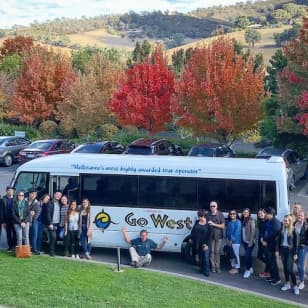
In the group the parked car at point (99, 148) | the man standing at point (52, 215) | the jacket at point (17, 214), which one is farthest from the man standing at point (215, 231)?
the parked car at point (99, 148)

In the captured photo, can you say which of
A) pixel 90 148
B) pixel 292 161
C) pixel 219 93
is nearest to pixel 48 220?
pixel 292 161

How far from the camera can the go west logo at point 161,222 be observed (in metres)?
14.2

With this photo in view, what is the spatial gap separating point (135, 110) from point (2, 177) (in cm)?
775

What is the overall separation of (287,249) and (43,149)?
20102 mm

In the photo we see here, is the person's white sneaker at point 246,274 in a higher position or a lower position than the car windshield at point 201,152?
lower

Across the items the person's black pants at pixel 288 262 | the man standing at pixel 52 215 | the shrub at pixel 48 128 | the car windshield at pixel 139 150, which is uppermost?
the man standing at pixel 52 215

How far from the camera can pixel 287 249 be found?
12055 millimetres

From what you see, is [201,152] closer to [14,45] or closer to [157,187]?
[157,187]

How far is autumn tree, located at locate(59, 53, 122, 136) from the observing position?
35781 mm

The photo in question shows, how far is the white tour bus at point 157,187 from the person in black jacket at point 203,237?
1158 millimetres

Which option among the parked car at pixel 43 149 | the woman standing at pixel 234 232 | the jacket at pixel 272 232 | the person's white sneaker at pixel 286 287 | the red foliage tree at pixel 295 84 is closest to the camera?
the person's white sneaker at pixel 286 287

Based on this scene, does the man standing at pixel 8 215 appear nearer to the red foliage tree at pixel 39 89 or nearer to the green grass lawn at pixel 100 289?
the green grass lawn at pixel 100 289

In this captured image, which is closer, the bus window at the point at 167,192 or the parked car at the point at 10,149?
the bus window at the point at 167,192

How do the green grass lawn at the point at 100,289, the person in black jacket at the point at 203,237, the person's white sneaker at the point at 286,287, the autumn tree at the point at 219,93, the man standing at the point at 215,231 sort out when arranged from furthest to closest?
the autumn tree at the point at 219,93, the man standing at the point at 215,231, the person in black jacket at the point at 203,237, the person's white sneaker at the point at 286,287, the green grass lawn at the point at 100,289
